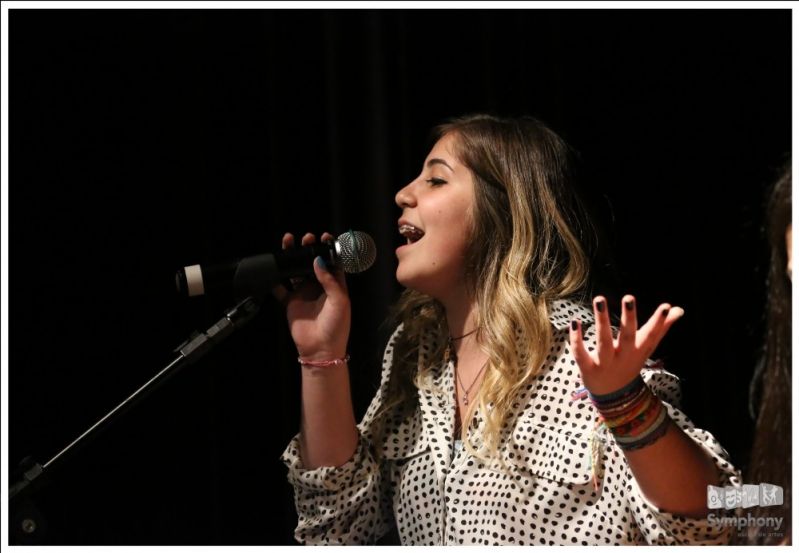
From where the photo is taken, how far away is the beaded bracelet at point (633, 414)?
1.36 m

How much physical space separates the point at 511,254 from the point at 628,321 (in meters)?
0.59

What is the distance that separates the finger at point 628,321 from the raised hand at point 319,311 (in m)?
0.66

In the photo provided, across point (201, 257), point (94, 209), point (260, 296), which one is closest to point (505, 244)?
point (260, 296)

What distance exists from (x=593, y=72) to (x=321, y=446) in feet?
3.71

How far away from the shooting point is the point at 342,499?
1.89 meters

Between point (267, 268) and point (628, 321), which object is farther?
point (267, 268)

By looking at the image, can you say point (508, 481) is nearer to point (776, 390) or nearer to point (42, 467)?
point (776, 390)

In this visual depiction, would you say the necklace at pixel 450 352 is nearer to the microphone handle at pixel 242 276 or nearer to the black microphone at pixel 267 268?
the black microphone at pixel 267 268

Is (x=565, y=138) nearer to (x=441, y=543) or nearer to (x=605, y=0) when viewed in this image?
(x=605, y=0)

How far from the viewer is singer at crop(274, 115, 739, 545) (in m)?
1.68

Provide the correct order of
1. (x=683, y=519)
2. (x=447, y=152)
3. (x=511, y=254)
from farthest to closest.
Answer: (x=447, y=152)
(x=511, y=254)
(x=683, y=519)

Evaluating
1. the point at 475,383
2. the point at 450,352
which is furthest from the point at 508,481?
the point at 450,352

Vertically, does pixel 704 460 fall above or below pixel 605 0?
below

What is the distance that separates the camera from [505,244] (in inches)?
74.7
